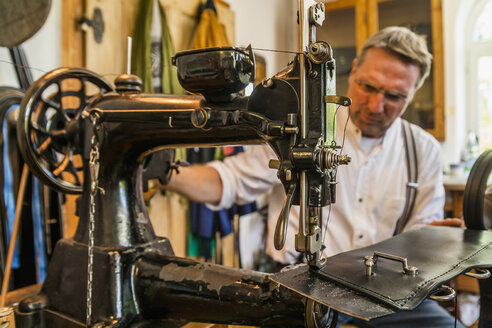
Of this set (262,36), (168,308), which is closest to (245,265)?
(262,36)

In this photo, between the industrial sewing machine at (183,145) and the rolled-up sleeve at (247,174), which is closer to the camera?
the industrial sewing machine at (183,145)

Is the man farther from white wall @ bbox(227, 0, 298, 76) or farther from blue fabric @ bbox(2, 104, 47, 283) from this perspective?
white wall @ bbox(227, 0, 298, 76)

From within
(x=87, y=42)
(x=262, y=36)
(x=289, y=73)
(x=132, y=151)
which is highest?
(x=262, y=36)

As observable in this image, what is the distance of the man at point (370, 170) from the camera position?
1496 millimetres

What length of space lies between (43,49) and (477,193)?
1.68 meters

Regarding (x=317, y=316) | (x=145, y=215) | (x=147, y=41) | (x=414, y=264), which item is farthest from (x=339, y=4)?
(x=317, y=316)

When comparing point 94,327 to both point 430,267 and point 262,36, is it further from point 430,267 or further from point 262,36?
point 262,36

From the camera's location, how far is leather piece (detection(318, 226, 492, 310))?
1.78 feet

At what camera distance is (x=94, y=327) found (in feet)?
2.42

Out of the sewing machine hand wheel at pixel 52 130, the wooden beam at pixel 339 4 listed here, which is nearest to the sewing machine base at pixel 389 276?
the sewing machine hand wheel at pixel 52 130

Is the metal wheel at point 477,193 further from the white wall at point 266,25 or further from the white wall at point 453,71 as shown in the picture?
the white wall at point 453,71

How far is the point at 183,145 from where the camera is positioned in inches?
33.6

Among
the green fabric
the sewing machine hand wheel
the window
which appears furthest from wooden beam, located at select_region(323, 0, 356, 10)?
the sewing machine hand wheel

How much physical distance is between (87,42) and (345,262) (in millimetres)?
1623
